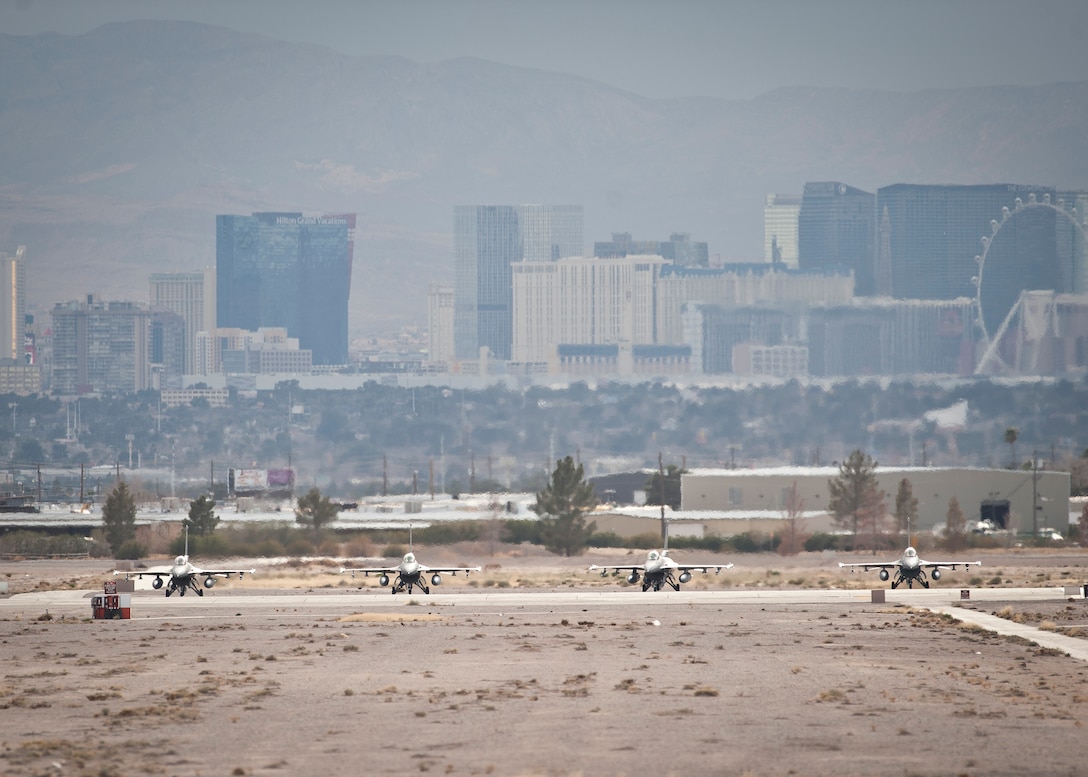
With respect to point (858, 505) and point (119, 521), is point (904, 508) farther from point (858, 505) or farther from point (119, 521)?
point (119, 521)

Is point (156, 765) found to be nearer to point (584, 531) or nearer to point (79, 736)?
point (79, 736)

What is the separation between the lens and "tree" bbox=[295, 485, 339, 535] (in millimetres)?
176750

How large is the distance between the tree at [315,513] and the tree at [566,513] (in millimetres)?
22309

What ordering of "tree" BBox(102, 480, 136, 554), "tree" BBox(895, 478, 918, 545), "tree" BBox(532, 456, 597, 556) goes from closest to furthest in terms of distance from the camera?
"tree" BBox(532, 456, 597, 556) < "tree" BBox(102, 480, 136, 554) < "tree" BBox(895, 478, 918, 545)

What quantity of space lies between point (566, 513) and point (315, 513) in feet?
86.1

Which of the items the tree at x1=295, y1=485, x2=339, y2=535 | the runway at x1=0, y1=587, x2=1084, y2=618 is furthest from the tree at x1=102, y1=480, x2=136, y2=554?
the runway at x1=0, y1=587, x2=1084, y2=618

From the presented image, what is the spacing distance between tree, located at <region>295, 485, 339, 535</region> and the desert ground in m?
76.0

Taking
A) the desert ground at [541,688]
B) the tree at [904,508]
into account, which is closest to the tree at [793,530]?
the tree at [904,508]

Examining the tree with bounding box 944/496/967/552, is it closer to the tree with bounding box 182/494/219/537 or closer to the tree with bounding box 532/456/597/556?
the tree with bounding box 532/456/597/556

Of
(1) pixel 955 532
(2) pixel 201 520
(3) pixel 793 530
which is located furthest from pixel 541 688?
(1) pixel 955 532

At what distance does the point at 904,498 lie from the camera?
194m

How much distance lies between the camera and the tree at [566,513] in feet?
552

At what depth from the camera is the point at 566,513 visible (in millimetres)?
168875

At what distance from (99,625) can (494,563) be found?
73.3 meters
